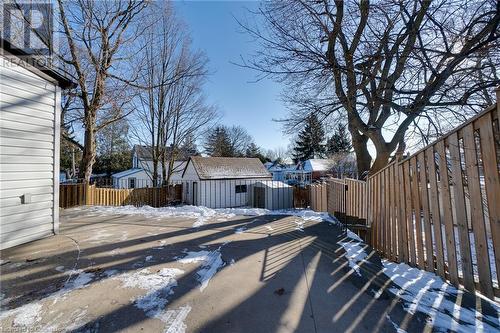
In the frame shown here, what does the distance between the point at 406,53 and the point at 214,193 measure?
13187 millimetres

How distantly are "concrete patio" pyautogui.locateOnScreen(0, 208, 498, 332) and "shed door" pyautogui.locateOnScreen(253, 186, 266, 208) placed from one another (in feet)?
31.0

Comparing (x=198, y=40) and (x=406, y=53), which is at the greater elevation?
(x=198, y=40)

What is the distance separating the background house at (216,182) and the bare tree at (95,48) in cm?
634

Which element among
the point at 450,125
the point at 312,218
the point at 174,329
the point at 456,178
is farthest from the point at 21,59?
the point at 450,125

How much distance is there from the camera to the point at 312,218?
725cm

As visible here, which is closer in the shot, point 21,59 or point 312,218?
point 21,59

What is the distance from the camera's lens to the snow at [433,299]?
2232mm

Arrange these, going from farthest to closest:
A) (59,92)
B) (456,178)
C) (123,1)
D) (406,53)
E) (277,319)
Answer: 1. (123,1)
2. (59,92)
3. (406,53)
4. (456,178)
5. (277,319)

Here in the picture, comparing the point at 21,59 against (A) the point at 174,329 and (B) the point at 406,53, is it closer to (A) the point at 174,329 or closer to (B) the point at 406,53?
(A) the point at 174,329

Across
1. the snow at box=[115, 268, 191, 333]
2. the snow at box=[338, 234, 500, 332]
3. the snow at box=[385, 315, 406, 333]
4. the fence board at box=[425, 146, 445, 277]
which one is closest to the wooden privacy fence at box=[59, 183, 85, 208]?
the snow at box=[115, 268, 191, 333]

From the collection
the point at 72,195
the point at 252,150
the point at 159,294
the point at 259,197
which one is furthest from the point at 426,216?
the point at 252,150

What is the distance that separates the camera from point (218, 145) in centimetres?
3647

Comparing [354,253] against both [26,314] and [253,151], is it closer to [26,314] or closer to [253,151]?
Answer: [26,314]

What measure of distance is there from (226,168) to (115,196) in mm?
7451
